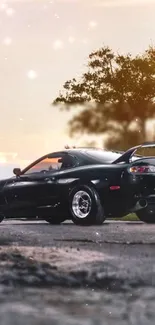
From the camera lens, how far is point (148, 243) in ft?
42.7

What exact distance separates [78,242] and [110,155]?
3123 mm

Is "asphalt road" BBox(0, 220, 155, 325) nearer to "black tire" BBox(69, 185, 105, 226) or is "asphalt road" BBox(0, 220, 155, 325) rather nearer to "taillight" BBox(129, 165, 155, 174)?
"black tire" BBox(69, 185, 105, 226)

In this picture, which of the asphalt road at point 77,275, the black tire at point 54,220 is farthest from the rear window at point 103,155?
the black tire at point 54,220

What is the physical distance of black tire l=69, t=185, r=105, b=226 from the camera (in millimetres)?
14867

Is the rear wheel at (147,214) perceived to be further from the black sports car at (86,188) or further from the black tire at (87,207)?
the black tire at (87,207)

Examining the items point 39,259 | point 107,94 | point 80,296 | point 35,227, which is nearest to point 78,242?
point 39,259

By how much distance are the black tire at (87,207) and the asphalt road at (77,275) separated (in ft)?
0.46

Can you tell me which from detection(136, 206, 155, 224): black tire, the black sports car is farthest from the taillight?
detection(136, 206, 155, 224): black tire

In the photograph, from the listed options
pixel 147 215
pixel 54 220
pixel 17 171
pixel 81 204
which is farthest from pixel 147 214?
pixel 17 171

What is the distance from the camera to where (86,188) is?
15.0m

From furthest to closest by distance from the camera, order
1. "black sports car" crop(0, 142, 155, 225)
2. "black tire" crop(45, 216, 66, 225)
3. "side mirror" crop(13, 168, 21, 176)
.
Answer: "side mirror" crop(13, 168, 21, 176)
"black tire" crop(45, 216, 66, 225)
"black sports car" crop(0, 142, 155, 225)

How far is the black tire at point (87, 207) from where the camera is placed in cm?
1487

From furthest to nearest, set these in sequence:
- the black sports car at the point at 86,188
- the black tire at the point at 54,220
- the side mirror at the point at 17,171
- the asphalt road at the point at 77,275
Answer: the side mirror at the point at 17,171 < the black tire at the point at 54,220 < the black sports car at the point at 86,188 < the asphalt road at the point at 77,275

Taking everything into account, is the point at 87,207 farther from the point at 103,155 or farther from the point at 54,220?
the point at 54,220
